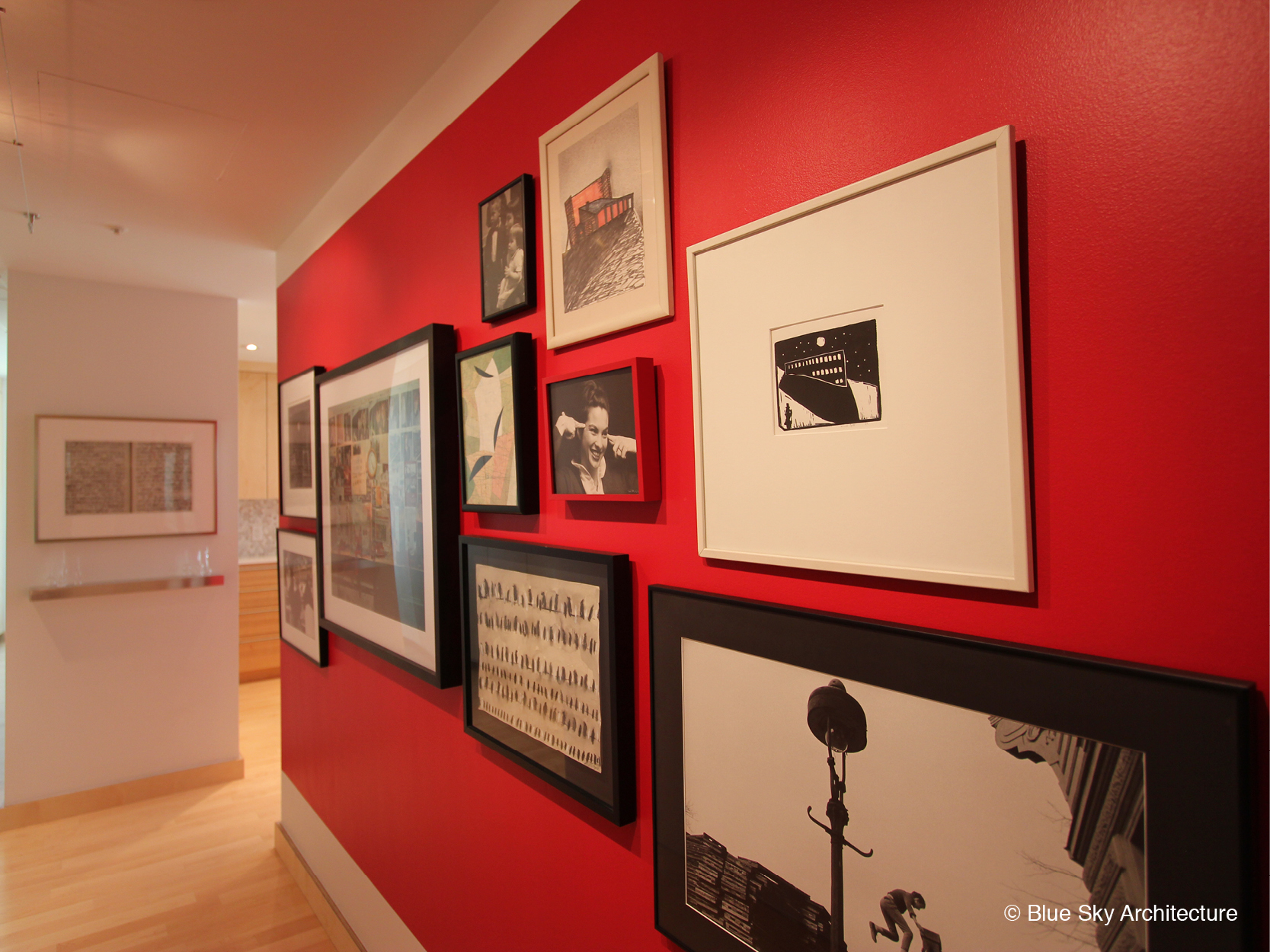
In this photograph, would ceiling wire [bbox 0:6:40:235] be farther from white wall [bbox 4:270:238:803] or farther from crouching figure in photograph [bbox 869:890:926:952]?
crouching figure in photograph [bbox 869:890:926:952]

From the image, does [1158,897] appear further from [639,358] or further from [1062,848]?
[639,358]

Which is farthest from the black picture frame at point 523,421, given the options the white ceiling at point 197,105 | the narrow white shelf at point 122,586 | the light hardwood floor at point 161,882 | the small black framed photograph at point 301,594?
the narrow white shelf at point 122,586

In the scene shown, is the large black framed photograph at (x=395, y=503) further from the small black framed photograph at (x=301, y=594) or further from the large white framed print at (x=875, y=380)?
the large white framed print at (x=875, y=380)

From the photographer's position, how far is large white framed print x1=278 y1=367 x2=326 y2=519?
101 inches

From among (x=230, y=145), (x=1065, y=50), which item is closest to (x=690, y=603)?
(x=1065, y=50)

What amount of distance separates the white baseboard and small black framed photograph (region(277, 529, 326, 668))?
67 cm

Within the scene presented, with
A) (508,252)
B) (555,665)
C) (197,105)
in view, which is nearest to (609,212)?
(508,252)

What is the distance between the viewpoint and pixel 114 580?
3.55m

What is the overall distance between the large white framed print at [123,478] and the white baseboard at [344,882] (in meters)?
1.62

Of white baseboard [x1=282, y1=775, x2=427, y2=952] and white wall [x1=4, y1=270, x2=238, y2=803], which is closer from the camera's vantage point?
white baseboard [x1=282, y1=775, x2=427, y2=952]

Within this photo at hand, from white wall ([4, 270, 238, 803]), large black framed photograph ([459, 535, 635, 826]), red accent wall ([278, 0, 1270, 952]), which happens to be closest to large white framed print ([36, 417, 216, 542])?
white wall ([4, 270, 238, 803])

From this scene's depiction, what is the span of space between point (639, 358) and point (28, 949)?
3195 millimetres

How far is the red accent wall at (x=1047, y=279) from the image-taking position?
565 millimetres

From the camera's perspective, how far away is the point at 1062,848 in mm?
637
